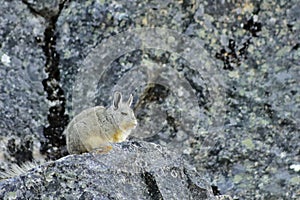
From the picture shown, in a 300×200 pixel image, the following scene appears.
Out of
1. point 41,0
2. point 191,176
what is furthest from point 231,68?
point 191,176

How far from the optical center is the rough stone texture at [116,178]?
15.3 ft

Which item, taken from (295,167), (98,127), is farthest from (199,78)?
(98,127)

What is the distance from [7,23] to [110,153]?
11.7ft

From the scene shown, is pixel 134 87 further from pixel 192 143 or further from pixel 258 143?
pixel 258 143

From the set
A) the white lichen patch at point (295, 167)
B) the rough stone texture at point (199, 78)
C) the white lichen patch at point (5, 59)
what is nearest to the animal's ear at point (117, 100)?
the rough stone texture at point (199, 78)

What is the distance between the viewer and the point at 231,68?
27.2 feet

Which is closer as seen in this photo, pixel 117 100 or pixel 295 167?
pixel 117 100

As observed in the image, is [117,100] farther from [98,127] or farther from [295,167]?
[295,167]

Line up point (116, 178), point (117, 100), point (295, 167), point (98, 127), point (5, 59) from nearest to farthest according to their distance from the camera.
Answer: point (116, 178) → point (98, 127) → point (117, 100) → point (295, 167) → point (5, 59)

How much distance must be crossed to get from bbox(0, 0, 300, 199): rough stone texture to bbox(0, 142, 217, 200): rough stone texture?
2.43 m

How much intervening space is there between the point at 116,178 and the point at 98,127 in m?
1.18

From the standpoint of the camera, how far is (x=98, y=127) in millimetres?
6051

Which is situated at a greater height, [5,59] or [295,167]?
[295,167]

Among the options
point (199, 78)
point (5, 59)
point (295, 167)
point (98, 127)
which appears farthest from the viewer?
point (199, 78)
